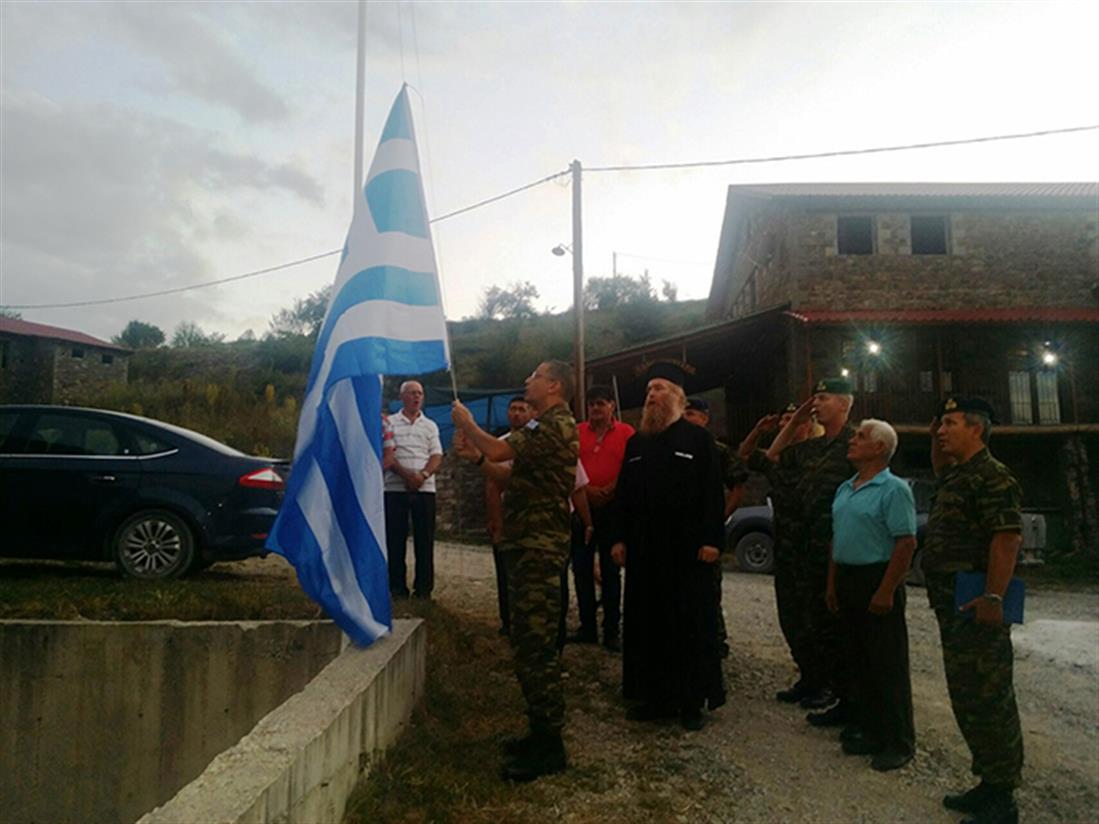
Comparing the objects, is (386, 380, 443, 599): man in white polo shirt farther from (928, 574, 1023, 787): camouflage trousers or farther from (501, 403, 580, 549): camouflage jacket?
(928, 574, 1023, 787): camouflage trousers

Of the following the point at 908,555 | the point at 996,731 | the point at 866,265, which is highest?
the point at 866,265

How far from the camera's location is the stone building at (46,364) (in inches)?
1236

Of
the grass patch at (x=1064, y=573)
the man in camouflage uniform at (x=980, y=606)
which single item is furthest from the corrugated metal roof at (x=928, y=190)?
the man in camouflage uniform at (x=980, y=606)

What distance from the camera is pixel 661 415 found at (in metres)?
4.04

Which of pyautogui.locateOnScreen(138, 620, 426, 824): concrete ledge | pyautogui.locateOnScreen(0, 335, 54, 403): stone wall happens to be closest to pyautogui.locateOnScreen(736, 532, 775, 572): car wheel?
pyautogui.locateOnScreen(138, 620, 426, 824): concrete ledge

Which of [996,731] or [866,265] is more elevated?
[866,265]

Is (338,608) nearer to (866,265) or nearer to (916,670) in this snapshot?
(916,670)

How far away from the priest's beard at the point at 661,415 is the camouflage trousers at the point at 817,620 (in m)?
1.09

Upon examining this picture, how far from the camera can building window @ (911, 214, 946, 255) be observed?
762 inches

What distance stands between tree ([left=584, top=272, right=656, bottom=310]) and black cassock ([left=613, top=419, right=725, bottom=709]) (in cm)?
4748

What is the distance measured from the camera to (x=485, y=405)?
17.7 m

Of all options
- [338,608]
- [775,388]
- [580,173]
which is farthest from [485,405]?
[338,608]

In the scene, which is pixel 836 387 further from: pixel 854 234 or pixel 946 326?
pixel 854 234

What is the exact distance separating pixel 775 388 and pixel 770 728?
15.0 m
